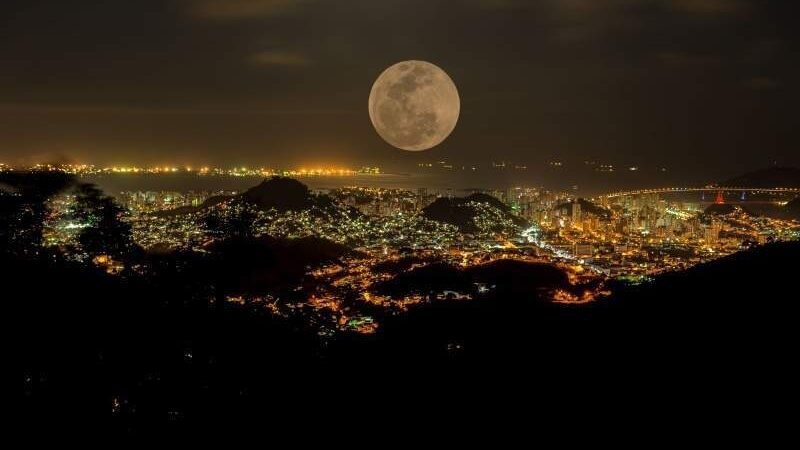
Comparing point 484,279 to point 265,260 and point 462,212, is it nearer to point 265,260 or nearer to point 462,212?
point 265,260

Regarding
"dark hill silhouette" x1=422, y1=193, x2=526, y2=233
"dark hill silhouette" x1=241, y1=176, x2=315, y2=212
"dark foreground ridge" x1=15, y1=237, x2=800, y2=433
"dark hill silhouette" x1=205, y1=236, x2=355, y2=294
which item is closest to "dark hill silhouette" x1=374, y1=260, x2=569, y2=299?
"dark hill silhouette" x1=205, y1=236, x2=355, y2=294

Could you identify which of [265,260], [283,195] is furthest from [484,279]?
[283,195]

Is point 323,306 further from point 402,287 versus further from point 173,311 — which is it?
point 173,311

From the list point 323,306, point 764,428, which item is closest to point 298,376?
point 764,428

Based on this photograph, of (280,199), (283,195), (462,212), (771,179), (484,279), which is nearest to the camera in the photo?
(484,279)

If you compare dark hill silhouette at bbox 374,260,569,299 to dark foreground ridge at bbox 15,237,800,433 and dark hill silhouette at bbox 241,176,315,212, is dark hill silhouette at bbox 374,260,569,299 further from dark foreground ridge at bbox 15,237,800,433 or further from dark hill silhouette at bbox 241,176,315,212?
dark hill silhouette at bbox 241,176,315,212
